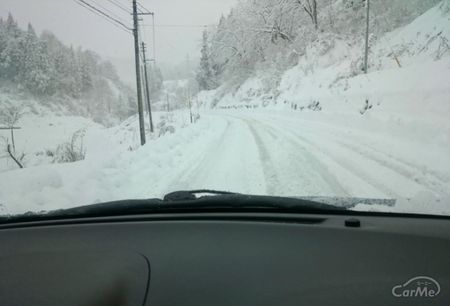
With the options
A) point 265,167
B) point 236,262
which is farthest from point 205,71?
point 236,262

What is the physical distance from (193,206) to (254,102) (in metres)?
2.99

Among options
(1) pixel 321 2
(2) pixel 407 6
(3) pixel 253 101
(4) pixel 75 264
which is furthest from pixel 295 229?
(3) pixel 253 101

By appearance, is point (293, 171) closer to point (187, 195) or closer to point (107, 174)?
point (187, 195)

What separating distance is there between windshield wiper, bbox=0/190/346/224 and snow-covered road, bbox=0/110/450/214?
1.66 feet

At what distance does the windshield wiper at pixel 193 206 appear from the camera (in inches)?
92.9

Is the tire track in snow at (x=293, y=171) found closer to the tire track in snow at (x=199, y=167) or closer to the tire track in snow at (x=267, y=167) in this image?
the tire track in snow at (x=267, y=167)

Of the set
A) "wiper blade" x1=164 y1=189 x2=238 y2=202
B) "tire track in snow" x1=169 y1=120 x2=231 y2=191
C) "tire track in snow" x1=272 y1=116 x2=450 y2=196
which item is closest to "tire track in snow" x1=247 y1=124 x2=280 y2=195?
"tire track in snow" x1=169 y1=120 x2=231 y2=191

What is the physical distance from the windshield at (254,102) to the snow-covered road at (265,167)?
0.07 ft

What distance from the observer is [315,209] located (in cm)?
232

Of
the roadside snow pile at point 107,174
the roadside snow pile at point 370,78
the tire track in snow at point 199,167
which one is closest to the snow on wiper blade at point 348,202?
the roadside snow pile at point 370,78

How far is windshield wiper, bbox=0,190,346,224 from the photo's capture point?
7.74 feet

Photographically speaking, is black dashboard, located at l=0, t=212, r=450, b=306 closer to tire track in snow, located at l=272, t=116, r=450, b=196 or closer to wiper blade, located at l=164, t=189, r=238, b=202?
wiper blade, located at l=164, t=189, r=238, b=202

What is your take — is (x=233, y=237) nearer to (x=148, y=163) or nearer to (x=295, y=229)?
(x=295, y=229)

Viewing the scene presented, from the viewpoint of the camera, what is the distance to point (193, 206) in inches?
97.0
